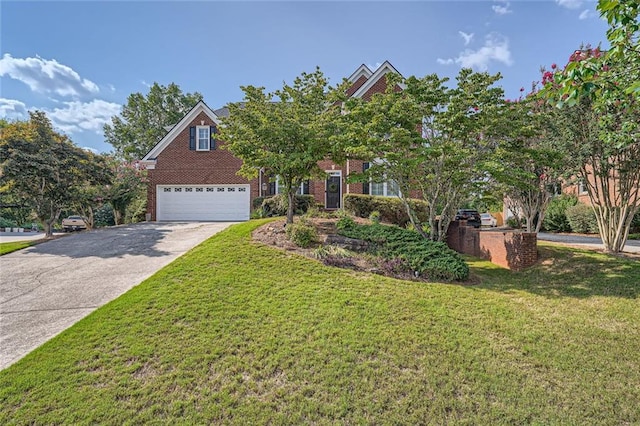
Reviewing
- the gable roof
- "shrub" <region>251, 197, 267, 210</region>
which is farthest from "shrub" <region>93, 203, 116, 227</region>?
"shrub" <region>251, 197, 267, 210</region>

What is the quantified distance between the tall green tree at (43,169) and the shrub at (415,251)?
39.4 ft

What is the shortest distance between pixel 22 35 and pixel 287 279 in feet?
36.1

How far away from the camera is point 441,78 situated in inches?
359

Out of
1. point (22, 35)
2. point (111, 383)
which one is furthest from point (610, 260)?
point (22, 35)

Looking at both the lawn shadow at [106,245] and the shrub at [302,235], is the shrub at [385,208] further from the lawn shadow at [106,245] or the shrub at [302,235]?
the lawn shadow at [106,245]

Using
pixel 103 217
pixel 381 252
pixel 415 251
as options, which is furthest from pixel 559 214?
pixel 103 217

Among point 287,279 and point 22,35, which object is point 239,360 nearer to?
point 287,279

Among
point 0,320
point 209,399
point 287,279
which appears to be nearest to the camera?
point 209,399

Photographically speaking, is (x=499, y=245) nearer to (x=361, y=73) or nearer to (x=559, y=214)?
(x=559, y=214)

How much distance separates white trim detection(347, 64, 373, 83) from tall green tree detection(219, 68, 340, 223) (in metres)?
10.0

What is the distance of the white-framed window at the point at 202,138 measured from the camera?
1984cm

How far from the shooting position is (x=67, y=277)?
7.70 meters

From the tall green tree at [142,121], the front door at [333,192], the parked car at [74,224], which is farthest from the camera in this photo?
the tall green tree at [142,121]

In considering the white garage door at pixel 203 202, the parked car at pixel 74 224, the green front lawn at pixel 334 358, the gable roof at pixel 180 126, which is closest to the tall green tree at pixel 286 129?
the green front lawn at pixel 334 358
